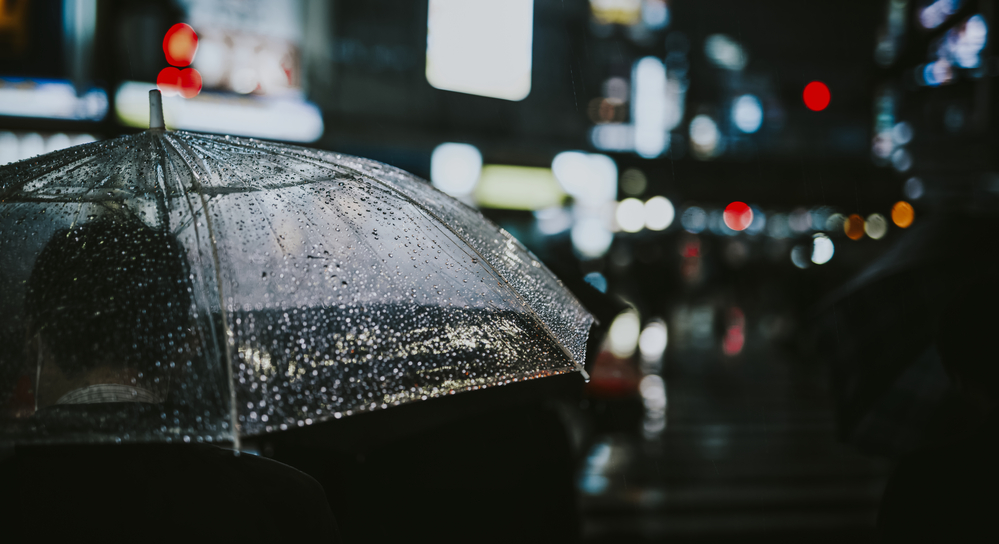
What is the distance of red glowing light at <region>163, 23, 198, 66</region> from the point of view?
40.3ft

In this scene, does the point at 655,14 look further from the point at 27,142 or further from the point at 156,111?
the point at 156,111

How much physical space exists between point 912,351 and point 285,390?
2.89 m

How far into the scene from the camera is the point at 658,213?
1140 inches

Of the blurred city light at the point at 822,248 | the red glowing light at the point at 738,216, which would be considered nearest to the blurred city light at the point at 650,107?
the red glowing light at the point at 738,216

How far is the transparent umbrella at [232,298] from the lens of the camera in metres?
1.50

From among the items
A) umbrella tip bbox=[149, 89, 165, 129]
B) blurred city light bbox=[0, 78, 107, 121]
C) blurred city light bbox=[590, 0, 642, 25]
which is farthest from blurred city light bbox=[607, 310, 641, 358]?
blurred city light bbox=[590, 0, 642, 25]

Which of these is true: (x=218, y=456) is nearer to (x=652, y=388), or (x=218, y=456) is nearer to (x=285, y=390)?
(x=285, y=390)

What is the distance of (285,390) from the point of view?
5.13 feet

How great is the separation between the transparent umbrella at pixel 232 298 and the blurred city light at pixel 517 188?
59.8 feet

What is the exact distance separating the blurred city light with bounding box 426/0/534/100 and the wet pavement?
11006 mm

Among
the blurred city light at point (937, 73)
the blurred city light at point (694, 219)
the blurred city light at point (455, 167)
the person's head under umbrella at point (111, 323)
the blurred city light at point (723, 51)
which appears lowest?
the blurred city light at point (694, 219)

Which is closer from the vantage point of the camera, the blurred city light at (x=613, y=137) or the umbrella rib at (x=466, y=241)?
the umbrella rib at (x=466, y=241)

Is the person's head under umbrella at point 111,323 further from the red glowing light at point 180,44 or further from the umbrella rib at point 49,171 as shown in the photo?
the red glowing light at point 180,44

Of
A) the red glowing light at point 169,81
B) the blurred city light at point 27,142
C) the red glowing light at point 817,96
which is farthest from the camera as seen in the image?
the red glowing light at point 817,96
